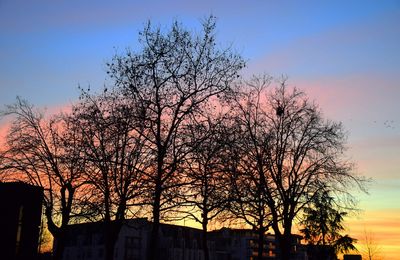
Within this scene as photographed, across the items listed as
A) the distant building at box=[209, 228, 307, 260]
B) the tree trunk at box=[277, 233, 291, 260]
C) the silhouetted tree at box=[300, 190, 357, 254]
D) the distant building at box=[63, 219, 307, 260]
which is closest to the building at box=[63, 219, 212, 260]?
the distant building at box=[63, 219, 307, 260]

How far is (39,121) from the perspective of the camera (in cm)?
3834

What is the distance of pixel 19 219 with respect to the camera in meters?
42.5

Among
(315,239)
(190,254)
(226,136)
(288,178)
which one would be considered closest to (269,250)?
(190,254)

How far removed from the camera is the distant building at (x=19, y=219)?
41.1m

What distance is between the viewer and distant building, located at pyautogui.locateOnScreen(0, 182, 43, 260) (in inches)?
1617

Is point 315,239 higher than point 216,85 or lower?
lower

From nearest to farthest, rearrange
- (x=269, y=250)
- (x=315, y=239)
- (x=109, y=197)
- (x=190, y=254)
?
(x=109, y=197), (x=315, y=239), (x=190, y=254), (x=269, y=250)

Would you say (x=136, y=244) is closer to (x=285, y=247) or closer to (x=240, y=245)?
(x=240, y=245)

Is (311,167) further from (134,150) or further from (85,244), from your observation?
(85,244)

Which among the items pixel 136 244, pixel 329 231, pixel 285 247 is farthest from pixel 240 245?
pixel 285 247

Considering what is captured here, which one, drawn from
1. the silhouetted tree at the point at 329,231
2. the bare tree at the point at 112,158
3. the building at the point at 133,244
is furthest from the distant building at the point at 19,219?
the building at the point at 133,244

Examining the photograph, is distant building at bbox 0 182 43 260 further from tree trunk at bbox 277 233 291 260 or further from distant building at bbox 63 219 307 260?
distant building at bbox 63 219 307 260

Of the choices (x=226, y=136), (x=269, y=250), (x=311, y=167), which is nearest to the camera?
(x=226, y=136)

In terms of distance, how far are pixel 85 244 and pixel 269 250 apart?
74.7m
